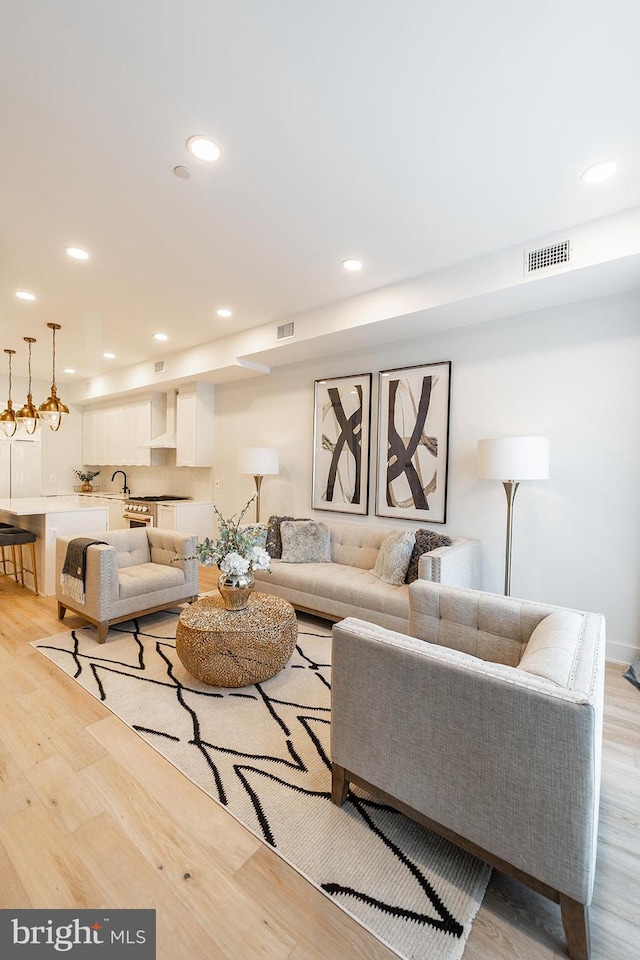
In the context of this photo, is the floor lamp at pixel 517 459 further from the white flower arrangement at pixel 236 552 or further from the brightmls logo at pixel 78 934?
the brightmls logo at pixel 78 934

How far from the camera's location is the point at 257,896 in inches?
52.7

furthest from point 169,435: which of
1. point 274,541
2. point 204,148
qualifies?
point 204,148

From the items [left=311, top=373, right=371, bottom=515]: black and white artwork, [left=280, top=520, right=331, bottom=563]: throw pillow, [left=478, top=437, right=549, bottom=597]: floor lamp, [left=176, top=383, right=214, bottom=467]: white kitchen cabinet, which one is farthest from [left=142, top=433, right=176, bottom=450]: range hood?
[left=478, top=437, right=549, bottom=597]: floor lamp

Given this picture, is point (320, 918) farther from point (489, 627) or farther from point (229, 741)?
point (489, 627)

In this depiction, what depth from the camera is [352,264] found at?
3.17 meters

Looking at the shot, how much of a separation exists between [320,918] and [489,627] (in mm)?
1190

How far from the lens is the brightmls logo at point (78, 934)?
3.90ft

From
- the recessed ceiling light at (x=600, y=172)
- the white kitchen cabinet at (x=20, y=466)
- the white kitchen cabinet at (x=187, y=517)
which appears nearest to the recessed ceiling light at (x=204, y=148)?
the recessed ceiling light at (x=600, y=172)

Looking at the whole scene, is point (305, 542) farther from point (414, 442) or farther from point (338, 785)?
point (338, 785)

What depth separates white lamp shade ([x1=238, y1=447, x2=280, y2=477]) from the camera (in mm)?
4758

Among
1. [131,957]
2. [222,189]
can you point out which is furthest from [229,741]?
[222,189]

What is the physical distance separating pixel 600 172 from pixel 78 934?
12.3ft

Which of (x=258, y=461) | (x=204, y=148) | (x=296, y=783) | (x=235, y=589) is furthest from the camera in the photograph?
(x=258, y=461)

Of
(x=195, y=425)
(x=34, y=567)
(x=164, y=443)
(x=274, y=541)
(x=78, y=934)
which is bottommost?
(x=78, y=934)
